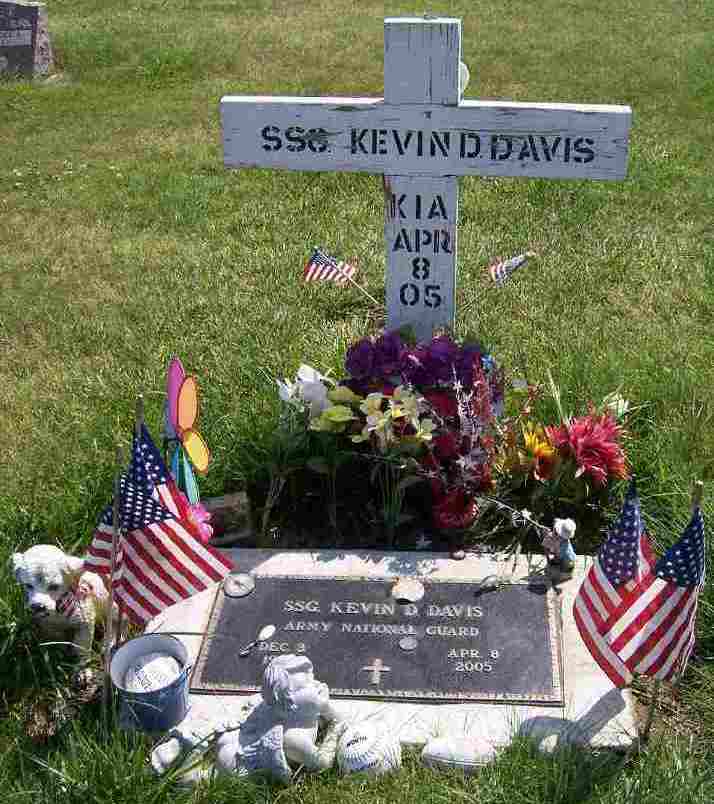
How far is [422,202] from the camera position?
416 cm

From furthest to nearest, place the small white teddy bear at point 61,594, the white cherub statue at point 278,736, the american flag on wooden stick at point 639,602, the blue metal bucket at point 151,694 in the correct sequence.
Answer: the small white teddy bear at point 61,594
the blue metal bucket at point 151,694
the white cherub statue at point 278,736
the american flag on wooden stick at point 639,602

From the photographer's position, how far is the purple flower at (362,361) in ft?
13.8

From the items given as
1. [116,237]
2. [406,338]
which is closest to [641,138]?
[116,237]

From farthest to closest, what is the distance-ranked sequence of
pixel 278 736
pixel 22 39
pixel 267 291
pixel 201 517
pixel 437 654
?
pixel 22 39
pixel 267 291
pixel 201 517
pixel 437 654
pixel 278 736

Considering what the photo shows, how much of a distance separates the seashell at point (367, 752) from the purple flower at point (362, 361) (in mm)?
1541

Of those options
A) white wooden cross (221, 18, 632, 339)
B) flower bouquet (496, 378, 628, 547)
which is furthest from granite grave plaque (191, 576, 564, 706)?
white wooden cross (221, 18, 632, 339)

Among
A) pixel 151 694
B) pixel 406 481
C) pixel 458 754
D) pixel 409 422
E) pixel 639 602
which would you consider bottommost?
pixel 458 754

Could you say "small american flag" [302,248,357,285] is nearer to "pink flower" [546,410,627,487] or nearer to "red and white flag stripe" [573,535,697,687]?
"pink flower" [546,410,627,487]

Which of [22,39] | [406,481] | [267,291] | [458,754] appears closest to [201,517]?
[406,481]

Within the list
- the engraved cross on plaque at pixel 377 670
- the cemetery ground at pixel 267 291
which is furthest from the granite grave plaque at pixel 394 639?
the cemetery ground at pixel 267 291

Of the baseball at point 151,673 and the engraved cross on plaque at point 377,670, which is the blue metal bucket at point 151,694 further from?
the engraved cross on plaque at point 377,670

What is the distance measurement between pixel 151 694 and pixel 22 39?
9894mm

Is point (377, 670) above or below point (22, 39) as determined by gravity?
below

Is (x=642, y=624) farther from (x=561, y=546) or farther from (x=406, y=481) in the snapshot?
(x=406, y=481)
